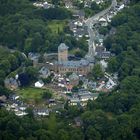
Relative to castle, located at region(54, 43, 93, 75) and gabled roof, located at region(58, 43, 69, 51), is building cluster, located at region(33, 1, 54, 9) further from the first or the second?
castle, located at region(54, 43, 93, 75)

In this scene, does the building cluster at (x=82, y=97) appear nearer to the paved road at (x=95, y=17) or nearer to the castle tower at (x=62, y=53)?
the castle tower at (x=62, y=53)

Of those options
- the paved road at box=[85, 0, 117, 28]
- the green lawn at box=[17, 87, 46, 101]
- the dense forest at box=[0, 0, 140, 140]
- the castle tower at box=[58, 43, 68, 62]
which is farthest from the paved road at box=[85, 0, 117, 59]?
the green lawn at box=[17, 87, 46, 101]

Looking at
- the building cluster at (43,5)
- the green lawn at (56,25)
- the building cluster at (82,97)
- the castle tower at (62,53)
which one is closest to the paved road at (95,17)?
the green lawn at (56,25)

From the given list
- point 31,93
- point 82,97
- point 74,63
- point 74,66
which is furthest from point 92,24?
point 82,97

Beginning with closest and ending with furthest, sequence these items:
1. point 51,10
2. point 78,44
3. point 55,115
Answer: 1. point 55,115
2. point 78,44
3. point 51,10

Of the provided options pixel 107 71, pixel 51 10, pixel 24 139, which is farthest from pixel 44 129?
pixel 51 10

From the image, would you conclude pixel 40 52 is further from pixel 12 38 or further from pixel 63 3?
pixel 63 3
